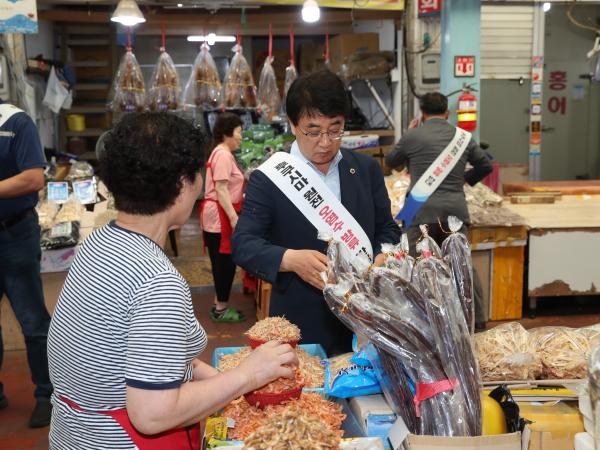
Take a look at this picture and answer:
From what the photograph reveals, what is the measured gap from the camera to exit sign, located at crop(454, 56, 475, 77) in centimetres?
740

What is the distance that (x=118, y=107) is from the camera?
7633 millimetres

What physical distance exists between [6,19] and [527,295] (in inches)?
191

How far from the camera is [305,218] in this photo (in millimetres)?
2607

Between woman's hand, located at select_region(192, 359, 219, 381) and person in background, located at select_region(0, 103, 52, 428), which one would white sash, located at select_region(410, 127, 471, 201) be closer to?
person in background, located at select_region(0, 103, 52, 428)

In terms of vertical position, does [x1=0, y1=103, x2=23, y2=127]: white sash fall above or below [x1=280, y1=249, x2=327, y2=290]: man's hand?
above

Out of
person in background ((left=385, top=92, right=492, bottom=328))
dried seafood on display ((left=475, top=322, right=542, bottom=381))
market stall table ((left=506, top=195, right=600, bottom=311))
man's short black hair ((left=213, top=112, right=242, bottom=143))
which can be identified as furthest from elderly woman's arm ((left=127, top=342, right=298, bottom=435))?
market stall table ((left=506, top=195, right=600, bottom=311))

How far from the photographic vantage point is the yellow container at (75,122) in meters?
10.5

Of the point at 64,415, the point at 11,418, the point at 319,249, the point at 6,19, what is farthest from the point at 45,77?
the point at 64,415

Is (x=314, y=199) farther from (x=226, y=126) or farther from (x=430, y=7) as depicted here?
(x=430, y=7)

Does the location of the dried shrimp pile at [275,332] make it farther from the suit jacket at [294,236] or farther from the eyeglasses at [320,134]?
the eyeglasses at [320,134]

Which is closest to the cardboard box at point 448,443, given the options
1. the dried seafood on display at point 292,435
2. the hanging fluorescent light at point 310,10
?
the dried seafood on display at point 292,435

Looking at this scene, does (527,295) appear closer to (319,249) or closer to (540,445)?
(319,249)

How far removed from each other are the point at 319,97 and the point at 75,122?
8.81m

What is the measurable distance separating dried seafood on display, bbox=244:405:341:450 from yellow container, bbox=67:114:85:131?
9836 millimetres
